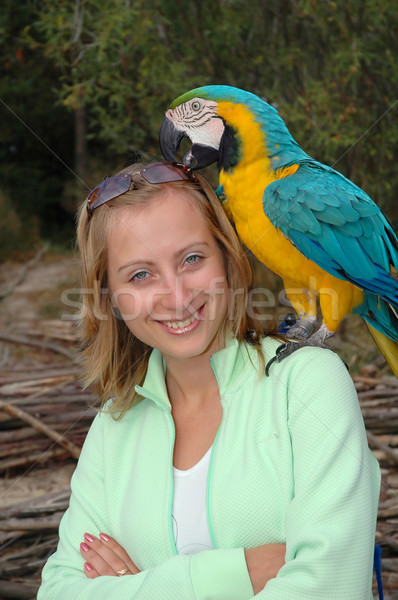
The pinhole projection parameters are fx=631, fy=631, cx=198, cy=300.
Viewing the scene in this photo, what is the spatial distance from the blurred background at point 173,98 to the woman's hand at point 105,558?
2.78 ft

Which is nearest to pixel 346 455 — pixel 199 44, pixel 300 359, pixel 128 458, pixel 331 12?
pixel 300 359

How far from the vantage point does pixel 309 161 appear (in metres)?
1.30

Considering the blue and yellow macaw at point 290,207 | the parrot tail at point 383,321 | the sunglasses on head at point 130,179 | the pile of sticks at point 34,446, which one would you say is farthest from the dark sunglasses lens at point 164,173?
the pile of sticks at point 34,446

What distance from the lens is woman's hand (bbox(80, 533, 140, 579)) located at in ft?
3.48

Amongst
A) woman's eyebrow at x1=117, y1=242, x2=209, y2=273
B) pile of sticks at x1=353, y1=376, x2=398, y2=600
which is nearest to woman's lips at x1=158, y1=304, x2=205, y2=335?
woman's eyebrow at x1=117, y1=242, x2=209, y2=273

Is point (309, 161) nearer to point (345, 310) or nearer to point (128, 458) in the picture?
Answer: point (345, 310)

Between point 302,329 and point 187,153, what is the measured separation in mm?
437

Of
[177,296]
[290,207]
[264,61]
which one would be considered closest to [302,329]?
[290,207]

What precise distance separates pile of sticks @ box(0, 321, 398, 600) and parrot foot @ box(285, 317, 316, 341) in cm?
77

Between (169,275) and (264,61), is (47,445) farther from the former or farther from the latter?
(264,61)

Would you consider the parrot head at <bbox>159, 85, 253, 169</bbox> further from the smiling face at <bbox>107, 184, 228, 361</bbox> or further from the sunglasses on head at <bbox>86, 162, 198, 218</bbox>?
the smiling face at <bbox>107, 184, 228, 361</bbox>

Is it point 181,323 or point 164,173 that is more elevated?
point 164,173

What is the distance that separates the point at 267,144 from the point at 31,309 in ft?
12.7

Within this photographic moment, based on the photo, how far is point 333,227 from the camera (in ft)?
4.10
